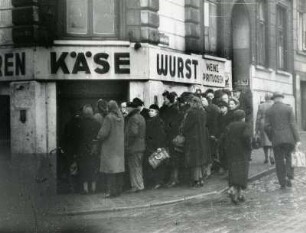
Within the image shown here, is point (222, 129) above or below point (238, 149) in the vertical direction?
above

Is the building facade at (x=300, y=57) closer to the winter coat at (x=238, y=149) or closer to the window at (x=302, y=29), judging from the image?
the window at (x=302, y=29)

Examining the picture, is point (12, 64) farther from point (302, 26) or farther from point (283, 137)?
point (302, 26)

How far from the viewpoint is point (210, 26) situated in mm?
19641

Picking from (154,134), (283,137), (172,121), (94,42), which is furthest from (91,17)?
(283,137)

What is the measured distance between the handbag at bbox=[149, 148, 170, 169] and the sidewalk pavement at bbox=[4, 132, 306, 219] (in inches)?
20.5

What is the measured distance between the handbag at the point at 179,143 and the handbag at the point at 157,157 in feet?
1.19

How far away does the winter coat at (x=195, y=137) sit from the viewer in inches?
500

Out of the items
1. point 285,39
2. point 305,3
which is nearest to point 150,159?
point 285,39

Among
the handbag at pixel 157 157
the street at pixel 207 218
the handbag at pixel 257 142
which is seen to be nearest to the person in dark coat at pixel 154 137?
the handbag at pixel 157 157

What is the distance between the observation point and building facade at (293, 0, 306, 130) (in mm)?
26109

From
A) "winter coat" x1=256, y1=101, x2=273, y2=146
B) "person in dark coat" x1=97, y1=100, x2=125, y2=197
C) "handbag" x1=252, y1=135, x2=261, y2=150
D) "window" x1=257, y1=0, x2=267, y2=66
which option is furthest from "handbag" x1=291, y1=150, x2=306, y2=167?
"window" x1=257, y1=0, x2=267, y2=66

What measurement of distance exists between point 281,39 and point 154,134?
45.2ft

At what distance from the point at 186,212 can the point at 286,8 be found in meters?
16.9

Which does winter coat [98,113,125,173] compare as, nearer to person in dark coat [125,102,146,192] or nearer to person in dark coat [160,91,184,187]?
person in dark coat [125,102,146,192]
